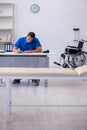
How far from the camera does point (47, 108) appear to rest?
3955 mm

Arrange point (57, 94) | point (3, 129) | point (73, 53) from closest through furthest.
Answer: point (3, 129), point (57, 94), point (73, 53)

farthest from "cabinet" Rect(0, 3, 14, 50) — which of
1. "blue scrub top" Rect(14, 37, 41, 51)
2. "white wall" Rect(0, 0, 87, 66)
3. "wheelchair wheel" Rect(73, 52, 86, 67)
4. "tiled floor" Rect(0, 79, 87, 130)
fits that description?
"tiled floor" Rect(0, 79, 87, 130)

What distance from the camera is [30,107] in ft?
13.1

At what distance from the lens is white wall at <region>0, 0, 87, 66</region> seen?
916 centimetres

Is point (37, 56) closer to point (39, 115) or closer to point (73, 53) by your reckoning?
point (39, 115)

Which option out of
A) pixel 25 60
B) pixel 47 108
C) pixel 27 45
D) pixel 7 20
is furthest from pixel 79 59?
pixel 47 108

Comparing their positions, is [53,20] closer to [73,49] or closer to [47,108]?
[73,49]

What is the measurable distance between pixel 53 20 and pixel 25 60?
3834 millimetres

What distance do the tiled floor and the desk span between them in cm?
44

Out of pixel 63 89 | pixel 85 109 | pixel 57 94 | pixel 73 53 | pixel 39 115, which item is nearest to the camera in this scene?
pixel 39 115

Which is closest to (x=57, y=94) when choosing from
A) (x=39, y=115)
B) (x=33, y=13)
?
(x=39, y=115)

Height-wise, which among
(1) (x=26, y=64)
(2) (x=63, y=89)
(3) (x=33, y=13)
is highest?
(3) (x=33, y=13)

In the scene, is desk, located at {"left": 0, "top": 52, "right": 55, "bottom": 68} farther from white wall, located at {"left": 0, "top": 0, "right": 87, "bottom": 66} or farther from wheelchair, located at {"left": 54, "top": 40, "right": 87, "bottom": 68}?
white wall, located at {"left": 0, "top": 0, "right": 87, "bottom": 66}

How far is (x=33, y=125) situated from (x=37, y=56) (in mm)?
2672
